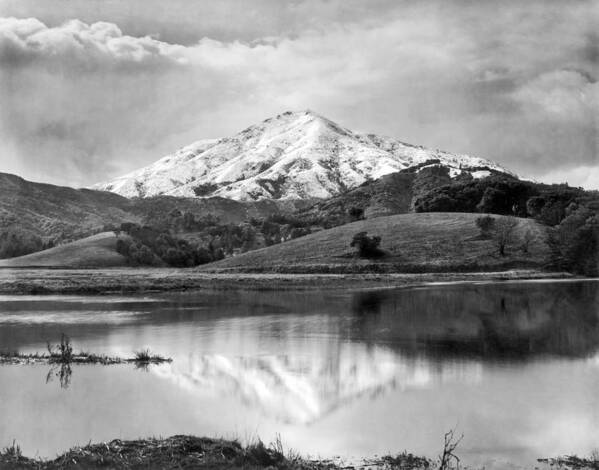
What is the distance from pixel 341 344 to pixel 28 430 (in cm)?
1921

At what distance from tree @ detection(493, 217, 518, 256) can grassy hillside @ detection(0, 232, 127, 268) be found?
8529 centimetres


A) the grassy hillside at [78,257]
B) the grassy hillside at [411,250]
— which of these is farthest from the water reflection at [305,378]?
the grassy hillside at [78,257]

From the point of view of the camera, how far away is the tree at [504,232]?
118m

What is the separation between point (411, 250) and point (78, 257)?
257 ft

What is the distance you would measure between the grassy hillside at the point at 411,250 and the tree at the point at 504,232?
904 mm

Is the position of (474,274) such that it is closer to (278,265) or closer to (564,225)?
(564,225)

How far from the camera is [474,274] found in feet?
337

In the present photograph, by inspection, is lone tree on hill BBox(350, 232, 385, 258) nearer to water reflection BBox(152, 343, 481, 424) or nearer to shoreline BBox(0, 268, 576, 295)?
shoreline BBox(0, 268, 576, 295)

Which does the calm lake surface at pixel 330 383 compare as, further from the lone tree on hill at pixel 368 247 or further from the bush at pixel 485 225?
the bush at pixel 485 225

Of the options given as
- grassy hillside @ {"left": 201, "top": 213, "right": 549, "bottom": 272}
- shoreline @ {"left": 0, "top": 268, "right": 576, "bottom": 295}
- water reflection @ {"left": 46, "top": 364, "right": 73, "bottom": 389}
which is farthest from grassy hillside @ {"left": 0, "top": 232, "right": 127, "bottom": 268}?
water reflection @ {"left": 46, "top": 364, "right": 73, "bottom": 389}

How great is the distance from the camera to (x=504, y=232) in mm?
123438

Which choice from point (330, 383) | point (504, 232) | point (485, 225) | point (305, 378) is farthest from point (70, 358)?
point (485, 225)

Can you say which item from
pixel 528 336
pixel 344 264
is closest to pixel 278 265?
pixel 344 264

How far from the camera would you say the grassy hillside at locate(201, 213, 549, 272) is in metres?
112
